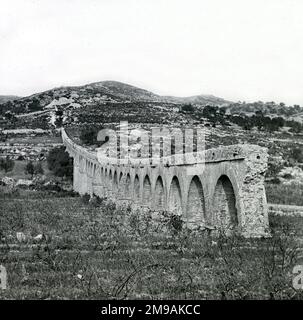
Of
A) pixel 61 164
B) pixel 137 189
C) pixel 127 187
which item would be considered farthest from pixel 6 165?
pixel 137 189

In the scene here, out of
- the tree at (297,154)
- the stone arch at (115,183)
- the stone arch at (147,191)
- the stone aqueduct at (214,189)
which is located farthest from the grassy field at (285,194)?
the stone arch at (115,183)

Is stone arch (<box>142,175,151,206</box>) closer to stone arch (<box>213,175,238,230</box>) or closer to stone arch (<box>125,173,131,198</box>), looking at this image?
stone arch (<box>125,173,131,198</box>)

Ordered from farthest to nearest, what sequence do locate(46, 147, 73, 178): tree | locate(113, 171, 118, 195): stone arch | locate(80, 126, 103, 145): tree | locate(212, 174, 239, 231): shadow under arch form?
locate(80, 126, 103, 145): tree
locate(46, 147, 73, 178): tree
locate(113, 171, 118, 195): stone arch
locate(212, 174, 239, 231): shadow under arch

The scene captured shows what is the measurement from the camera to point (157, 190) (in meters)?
23.5

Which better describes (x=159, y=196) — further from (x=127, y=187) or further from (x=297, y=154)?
(x=297, y=154)

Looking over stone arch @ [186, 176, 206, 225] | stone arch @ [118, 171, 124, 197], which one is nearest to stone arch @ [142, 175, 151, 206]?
stone arch @ [118, 171, 124, 197]

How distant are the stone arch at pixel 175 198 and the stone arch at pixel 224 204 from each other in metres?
4.83

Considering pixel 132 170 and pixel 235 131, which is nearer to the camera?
pixel 132 170

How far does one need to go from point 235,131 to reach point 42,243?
4664 centimetres

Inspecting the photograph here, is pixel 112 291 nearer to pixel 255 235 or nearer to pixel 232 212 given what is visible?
pixel 255 235

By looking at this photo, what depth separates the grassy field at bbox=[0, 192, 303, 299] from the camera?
25.6ft

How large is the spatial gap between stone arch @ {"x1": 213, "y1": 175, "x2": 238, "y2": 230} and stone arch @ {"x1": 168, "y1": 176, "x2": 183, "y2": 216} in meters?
4.83

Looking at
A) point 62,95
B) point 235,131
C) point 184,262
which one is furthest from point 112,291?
point 62,95

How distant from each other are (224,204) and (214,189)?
64cm
